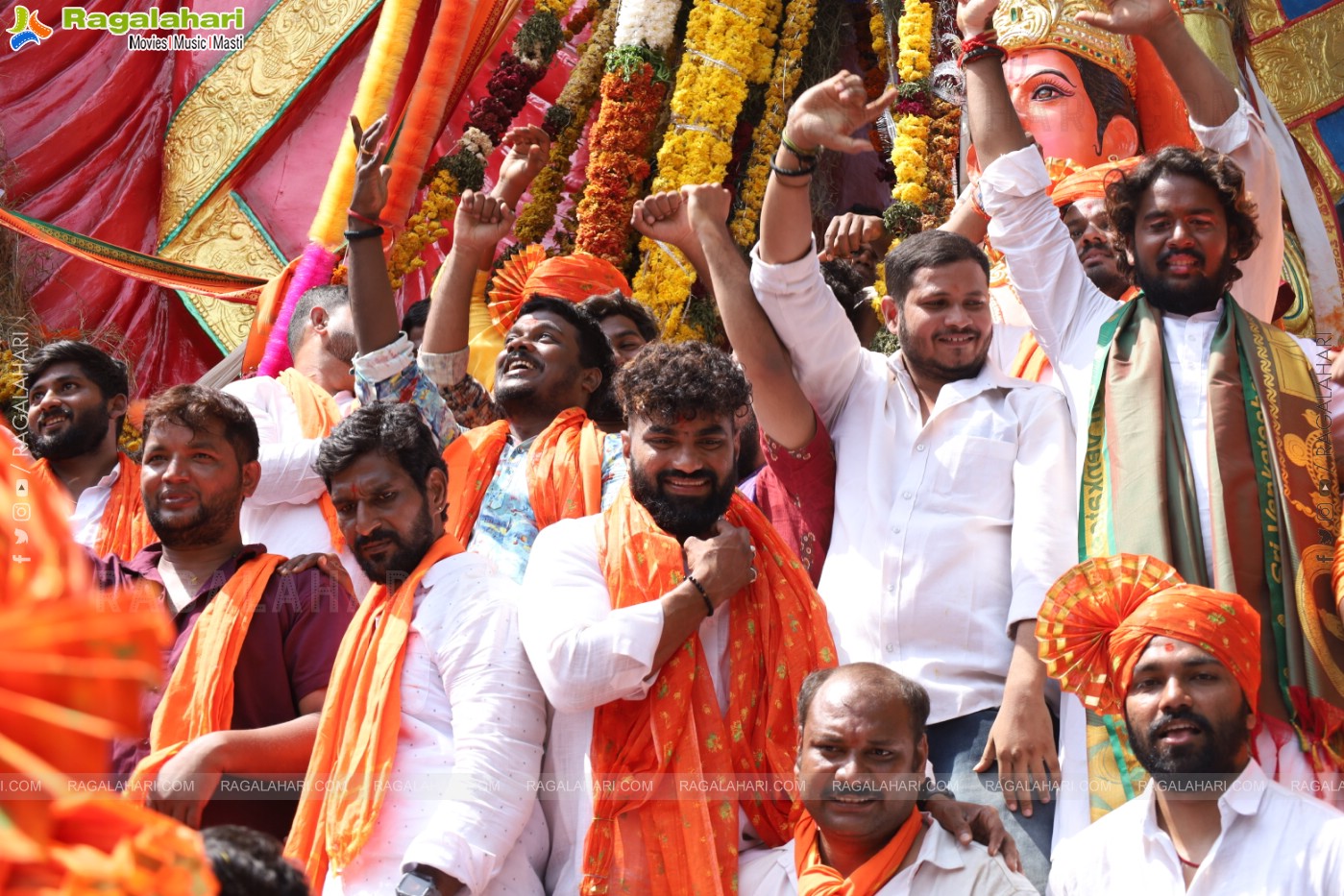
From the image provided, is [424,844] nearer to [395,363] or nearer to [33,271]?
[395,363]

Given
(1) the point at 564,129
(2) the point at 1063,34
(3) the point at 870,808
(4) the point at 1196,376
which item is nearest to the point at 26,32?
(1) the point at 564,129

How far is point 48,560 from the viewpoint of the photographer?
106 centimetres

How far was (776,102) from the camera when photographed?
6.55 metres

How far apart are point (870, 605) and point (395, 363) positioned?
1.53 metres

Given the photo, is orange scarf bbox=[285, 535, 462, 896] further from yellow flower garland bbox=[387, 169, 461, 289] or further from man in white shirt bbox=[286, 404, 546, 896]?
yellow flower garland bbox=[387, 169, 461, 289]

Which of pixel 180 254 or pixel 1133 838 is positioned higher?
pixel 180 254

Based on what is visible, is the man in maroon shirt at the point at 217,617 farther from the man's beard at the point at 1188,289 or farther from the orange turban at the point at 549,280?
the man's beard at the point at 1188,289

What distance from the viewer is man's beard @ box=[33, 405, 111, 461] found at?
4492 mm

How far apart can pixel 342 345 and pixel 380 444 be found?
1760 mm

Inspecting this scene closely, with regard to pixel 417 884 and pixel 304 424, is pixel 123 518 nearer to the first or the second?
pixel 304 424

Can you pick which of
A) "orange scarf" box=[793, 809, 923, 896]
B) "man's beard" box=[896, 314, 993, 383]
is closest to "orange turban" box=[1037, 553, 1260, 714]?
"orange scarf" box=[793, 809, 923, 896]

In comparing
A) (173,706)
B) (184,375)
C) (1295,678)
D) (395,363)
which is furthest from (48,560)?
(184,375)

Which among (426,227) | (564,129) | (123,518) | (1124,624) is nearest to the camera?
(1124,624)

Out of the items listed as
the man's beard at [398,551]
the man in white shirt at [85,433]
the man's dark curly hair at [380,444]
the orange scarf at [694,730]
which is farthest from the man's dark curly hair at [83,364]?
the orange scarf at [694,730]
